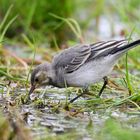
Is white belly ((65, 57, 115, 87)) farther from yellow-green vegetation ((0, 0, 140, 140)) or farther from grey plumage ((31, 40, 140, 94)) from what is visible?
yellow-green vegetation ((0, 0, 140, 140))

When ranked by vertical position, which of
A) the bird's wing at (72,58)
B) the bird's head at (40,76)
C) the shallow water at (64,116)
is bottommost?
the shallow water at (64,116)

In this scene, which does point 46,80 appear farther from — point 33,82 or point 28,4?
point 28,4

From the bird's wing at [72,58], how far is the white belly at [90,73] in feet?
0.24

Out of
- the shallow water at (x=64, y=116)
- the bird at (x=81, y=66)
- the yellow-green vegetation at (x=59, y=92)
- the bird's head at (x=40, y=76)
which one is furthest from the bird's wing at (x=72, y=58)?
the shallow water at (x=64, y=116)

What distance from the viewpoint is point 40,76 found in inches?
352

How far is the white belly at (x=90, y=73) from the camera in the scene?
8.77m

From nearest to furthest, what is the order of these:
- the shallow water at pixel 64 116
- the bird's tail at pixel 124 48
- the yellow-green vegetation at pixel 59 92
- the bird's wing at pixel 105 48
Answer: the yellow-green vegetation at pixel 59 92, the shallow water at pixel 64 116, the bird's tail at pixel 124 48, the bird's wing at pixel 105 48

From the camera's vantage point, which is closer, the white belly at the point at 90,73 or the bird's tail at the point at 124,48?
the bird's tail at the point at 124,48

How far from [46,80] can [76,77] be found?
0.45 m

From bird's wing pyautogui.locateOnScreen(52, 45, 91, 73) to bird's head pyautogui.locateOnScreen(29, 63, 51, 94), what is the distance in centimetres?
14

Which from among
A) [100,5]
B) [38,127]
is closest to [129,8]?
[100,5]

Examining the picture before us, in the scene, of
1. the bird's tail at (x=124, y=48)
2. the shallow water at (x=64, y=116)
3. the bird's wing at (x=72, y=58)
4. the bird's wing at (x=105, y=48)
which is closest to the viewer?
the shallow water at (x=64, y=116)

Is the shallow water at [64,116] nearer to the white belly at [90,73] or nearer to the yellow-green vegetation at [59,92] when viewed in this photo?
the yellow-green vegetation at [59,92]

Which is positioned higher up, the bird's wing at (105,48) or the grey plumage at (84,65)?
the bird's wing at (105,48)
